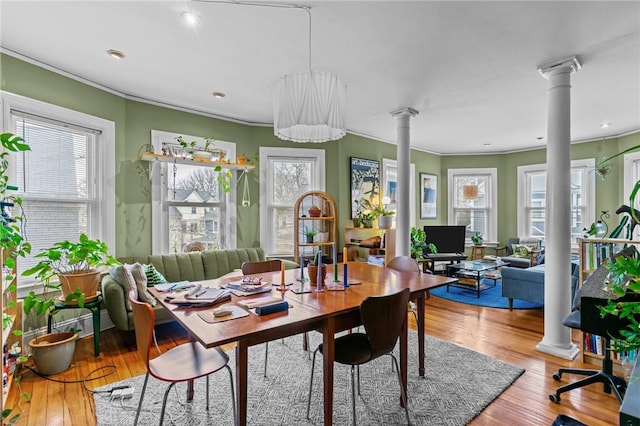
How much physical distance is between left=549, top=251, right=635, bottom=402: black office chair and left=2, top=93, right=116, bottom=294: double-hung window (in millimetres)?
4261

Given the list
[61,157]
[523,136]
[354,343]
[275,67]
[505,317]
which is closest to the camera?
[354,343]

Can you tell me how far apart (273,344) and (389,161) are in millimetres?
4088

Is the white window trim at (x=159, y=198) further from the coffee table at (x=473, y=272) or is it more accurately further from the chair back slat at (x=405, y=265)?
the coffee table at (x=473, y=272)

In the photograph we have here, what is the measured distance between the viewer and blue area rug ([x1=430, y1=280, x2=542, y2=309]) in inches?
175

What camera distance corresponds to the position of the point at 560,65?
2834 mm

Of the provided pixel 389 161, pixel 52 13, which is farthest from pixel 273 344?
pixel 389 161

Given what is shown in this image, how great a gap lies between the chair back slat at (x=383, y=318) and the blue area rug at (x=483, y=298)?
320cm

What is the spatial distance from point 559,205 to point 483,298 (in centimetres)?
239

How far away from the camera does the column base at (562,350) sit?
2822mm

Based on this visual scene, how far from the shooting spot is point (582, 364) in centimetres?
273

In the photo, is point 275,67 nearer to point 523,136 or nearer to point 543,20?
point 543,20

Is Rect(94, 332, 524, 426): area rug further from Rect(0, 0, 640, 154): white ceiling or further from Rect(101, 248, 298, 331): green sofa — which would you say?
Rect(0, 0, 640, 154): white ceiling

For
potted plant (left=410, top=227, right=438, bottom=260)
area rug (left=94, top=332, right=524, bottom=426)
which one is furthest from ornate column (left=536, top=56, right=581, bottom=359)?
potted plant (left=410, top=227, right=438, bottom=260)

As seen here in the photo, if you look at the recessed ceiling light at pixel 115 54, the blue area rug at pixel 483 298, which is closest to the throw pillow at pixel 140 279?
the recessed ceiling light at pixel 115 54
